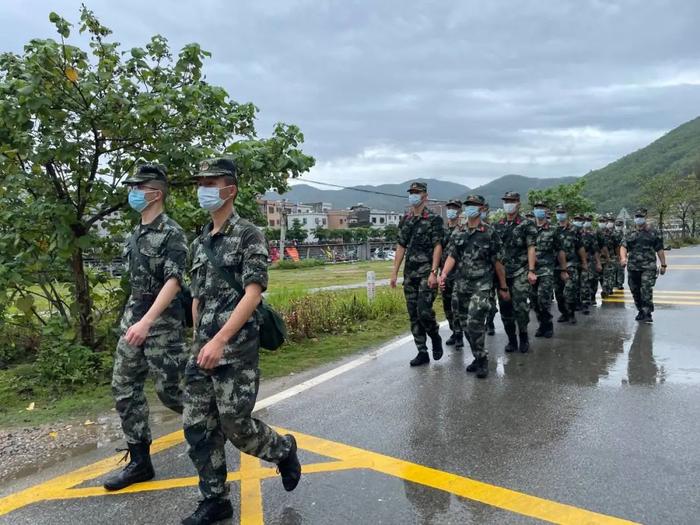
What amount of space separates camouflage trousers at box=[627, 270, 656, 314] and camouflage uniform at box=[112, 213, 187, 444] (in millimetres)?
8331

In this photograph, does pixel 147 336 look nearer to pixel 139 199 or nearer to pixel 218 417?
pixel 218 417

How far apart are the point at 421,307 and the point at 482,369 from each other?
38.0 inches

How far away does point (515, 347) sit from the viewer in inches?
281

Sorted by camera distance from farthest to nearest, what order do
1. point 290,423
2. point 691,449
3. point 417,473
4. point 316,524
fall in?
1. point 290,423
2. point 691,449
3. point 417,473
4. point 316,524

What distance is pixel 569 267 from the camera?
959cm

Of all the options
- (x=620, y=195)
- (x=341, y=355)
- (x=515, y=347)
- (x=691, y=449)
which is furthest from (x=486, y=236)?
(x=620, y=195)

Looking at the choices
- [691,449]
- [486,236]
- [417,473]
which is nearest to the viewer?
[417,473]

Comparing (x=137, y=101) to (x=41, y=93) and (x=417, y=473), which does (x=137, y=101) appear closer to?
(x=41, y=93)

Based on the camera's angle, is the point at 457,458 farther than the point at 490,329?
No

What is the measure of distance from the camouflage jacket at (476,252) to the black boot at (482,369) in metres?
0.82

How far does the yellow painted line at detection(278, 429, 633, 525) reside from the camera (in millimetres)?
2953

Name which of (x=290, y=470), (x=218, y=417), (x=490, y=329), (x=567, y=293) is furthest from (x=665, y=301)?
(x=218, y=417)

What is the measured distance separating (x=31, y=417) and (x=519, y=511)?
419 cm

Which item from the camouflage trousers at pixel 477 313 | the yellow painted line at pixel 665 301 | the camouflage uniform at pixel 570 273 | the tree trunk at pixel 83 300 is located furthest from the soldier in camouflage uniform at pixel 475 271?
the yellow painted line at pixel 665 301
